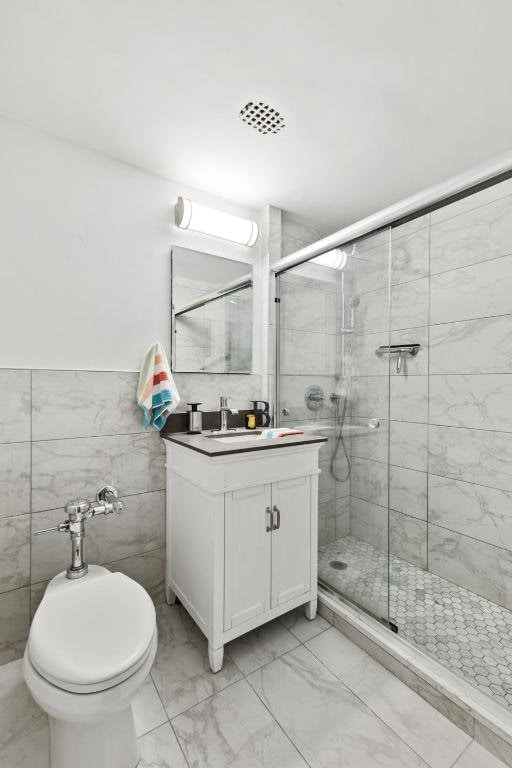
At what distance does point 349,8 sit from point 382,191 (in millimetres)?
1108

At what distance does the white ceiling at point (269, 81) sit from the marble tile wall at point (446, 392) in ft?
1.36

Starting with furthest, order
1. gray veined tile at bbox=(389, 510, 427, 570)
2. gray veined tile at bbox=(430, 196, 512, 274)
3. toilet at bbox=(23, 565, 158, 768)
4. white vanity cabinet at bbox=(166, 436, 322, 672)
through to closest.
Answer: gray veined tile at bbox=(389, 510, 427, 570), gray veined tile at bbox=(430, 196, 512, 274), white vanity cabinet at bbox=(166, 436, 322, 672), toilet at bbox=(23, 565, 158, 768)

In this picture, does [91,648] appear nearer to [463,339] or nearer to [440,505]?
[440,505]

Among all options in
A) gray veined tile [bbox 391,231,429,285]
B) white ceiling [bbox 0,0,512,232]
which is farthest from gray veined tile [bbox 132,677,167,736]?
gray veined tile [bbox 391,231,429,285]

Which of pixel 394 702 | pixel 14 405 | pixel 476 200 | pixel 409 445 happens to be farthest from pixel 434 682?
pixel 476 200

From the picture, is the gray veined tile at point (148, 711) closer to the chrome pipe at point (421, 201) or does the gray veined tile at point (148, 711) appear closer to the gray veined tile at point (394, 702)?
the gray veined tile at point (394, 702)

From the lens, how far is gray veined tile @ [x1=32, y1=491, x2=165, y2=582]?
1581 mm

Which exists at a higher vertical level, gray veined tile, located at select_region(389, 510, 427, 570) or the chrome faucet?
the chrome faucet

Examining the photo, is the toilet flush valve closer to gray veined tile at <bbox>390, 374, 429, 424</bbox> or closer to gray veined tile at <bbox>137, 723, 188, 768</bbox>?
gray veined tile at <bbox>137, 723, 188, 768</bbox>

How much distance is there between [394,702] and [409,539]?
108cm

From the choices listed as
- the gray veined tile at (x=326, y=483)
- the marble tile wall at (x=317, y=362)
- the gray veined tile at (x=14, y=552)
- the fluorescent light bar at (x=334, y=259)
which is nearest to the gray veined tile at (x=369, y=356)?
the marble tile wall at (x=317, y=362)

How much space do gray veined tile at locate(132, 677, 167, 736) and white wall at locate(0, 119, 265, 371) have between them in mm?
1378

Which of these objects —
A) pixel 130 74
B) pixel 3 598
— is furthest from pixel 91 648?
pixel 130 74

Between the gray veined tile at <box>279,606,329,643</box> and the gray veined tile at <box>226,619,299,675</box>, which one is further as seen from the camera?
the gray veined tile at <box>279,606,329,643</box>
